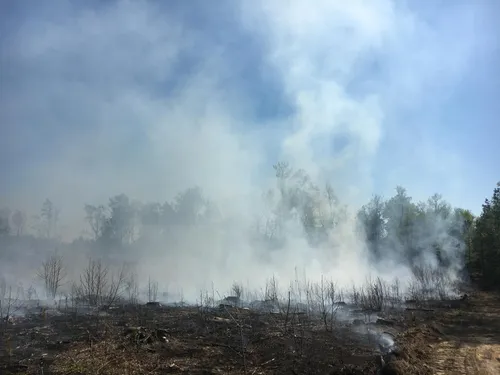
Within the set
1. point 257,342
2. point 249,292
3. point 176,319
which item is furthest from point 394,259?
point 257,342

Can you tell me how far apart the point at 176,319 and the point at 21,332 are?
27.3 feet

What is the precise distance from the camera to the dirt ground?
1226cm

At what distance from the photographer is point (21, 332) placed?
19.7 meters

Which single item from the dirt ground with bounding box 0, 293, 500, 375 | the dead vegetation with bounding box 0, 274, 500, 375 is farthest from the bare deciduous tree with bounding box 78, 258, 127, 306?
the dirt ground with bounding box 0, 293, 500, 375

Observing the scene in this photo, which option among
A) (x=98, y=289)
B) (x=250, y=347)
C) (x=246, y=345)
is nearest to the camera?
(x=250, y=347)

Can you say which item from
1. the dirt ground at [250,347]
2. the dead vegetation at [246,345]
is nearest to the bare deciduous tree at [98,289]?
the dead vegetation at [246,345]

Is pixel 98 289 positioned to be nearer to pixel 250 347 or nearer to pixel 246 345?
pixel 246 345

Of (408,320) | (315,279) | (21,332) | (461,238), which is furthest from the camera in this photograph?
(461,238)

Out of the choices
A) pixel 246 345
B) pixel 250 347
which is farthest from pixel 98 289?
pixel 250 347

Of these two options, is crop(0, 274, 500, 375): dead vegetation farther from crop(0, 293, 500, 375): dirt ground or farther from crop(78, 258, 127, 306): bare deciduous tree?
crop(78, 258, 127, 306): bare deciduous tree

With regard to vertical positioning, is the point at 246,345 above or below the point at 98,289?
below

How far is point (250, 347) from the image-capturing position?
15641mm

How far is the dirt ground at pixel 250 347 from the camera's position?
483 inches

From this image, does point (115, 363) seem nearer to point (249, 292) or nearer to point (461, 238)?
point (249, 292)
